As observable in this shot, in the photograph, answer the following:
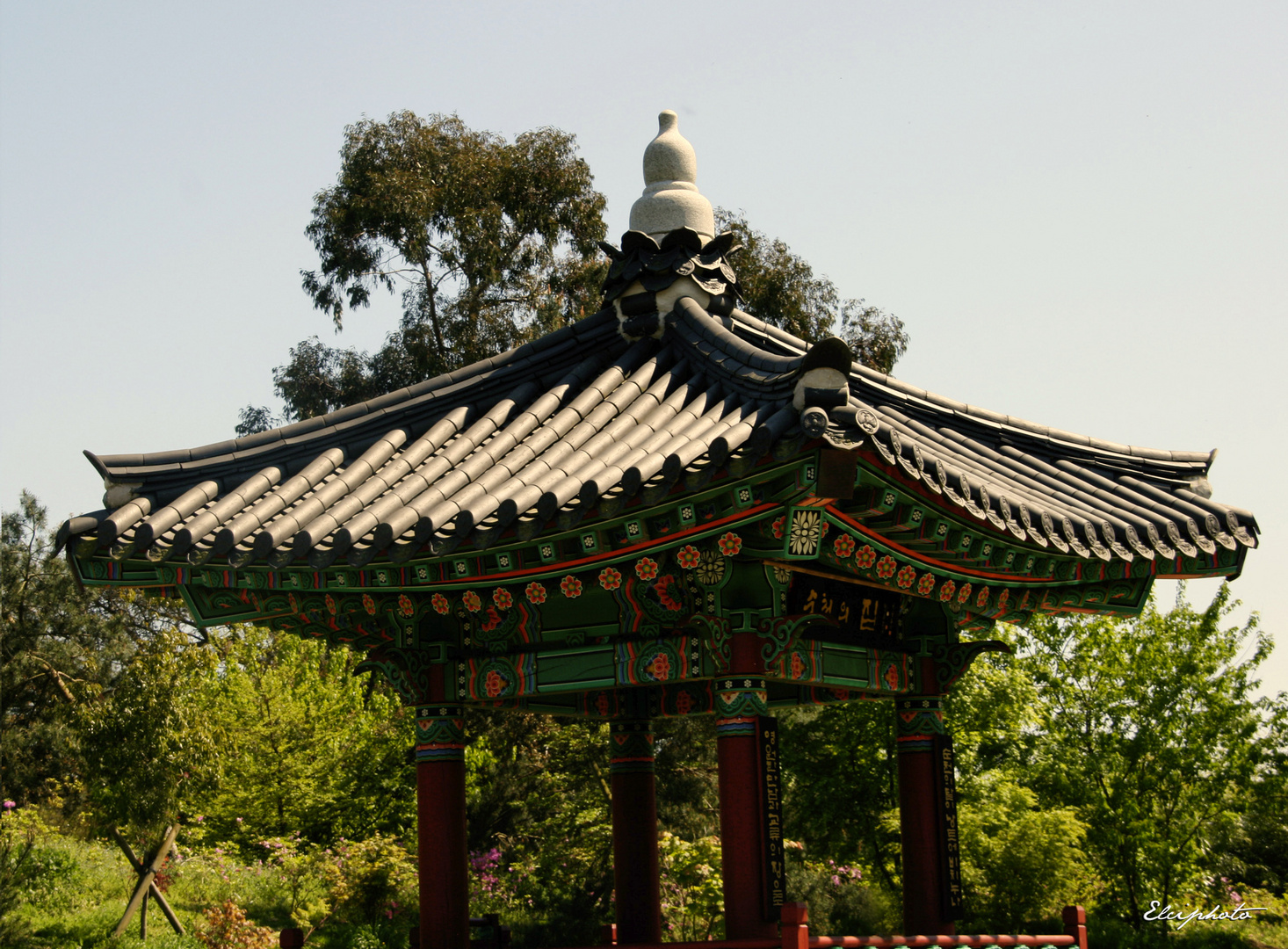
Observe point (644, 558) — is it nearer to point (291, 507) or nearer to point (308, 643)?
point (291, 507)

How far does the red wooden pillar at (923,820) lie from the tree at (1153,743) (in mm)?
13391

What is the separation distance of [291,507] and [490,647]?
1.41m

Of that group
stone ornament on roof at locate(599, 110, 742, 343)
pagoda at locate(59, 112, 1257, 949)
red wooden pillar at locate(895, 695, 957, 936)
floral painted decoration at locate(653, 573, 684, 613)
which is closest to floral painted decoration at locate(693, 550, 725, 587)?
pagoda at locate(59, 112, 1257, 949)

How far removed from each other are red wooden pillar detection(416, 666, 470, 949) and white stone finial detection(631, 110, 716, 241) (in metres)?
3.28

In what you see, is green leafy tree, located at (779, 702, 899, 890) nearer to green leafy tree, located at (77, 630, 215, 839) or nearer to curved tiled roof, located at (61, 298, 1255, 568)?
green leafy tree, located at (77, 630, 215, 839)

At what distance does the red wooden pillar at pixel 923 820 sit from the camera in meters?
7.67

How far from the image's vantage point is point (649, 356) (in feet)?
24.4

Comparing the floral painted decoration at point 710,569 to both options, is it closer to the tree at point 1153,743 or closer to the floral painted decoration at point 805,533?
the floral painted decoration at point 805,533

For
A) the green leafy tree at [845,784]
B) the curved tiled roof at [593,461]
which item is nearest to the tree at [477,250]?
the green leafy tree at [845,784]

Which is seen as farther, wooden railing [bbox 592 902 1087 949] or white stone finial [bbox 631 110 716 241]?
white stone finial [bbox 631 110 716 241]

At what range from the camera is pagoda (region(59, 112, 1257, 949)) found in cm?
548

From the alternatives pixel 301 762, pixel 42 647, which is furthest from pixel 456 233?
pixel 42 647

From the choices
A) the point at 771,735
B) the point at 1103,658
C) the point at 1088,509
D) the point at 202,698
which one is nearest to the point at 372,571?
the point at 771,735
